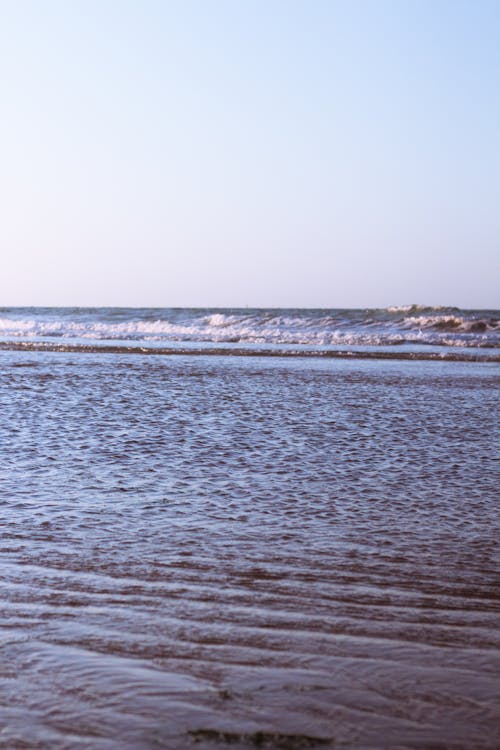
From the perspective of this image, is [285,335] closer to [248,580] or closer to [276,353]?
[276,353]

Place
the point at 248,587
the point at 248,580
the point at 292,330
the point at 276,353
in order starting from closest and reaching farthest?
1. the point at 248,587
2. the point at 248,580
3. the point at 276,353
4. the point at 292,330

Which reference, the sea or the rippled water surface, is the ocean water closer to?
the sea

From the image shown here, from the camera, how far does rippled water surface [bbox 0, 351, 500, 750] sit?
2961 mm

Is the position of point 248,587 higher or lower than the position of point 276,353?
lower

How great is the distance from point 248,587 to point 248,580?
0.13m

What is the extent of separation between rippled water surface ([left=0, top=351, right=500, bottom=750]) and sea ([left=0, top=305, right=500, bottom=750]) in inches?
0.5

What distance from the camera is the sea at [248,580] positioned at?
296 cm

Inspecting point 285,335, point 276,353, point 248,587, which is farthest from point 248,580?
point 285,335

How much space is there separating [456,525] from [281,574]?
1730 mm

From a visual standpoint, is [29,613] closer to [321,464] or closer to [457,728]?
[457,728]

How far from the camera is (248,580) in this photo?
15.0 ft

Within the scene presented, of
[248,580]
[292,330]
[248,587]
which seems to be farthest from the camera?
[292,330]

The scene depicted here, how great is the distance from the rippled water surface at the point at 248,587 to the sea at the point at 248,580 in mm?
13

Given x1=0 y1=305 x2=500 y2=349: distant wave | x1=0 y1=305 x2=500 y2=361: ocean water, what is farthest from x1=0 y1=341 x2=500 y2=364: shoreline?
x1=0 y1=305 x2=500 y2=349: distant wave
